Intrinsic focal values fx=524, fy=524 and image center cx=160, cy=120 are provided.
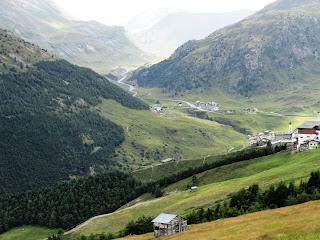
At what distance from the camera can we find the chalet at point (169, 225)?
116 metres

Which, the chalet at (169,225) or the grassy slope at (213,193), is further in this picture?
the grassy slope at (213,193)

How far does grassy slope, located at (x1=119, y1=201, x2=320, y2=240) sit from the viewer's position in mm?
71688

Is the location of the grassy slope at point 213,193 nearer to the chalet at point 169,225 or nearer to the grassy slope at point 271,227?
the chalet at point 169,225

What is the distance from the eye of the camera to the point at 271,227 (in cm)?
8300

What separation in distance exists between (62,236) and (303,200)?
105m

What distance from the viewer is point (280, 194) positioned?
111438mm

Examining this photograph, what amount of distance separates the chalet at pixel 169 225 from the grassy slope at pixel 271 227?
5.48m

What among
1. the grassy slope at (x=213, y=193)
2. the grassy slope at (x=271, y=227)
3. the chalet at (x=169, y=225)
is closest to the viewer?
the grassy slope at (x=271, y=227)

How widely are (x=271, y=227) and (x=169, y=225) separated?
37.7m

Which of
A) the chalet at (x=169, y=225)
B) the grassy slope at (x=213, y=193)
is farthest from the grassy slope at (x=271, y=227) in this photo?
the grassy slope at (x=213, y=193)

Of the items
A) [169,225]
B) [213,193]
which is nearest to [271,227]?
[169,225]

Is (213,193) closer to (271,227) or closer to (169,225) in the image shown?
(169,225)

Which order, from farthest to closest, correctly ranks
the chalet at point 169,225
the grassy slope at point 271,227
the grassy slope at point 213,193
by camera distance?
the grassy slope at point 213,193 < the chalet at point 169,225 < the grassy slope at point 271,227

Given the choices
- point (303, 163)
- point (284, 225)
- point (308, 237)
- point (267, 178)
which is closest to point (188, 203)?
point (267, 178)
